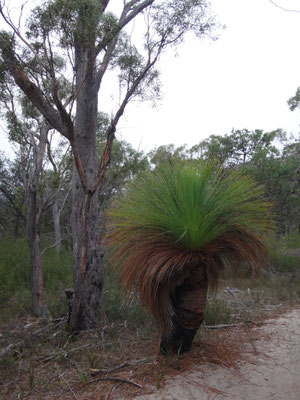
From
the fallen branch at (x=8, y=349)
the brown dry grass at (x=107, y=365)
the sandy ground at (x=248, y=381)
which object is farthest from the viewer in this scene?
the fallen branch at (x=8, y=349)

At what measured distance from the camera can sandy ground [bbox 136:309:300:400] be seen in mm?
2592

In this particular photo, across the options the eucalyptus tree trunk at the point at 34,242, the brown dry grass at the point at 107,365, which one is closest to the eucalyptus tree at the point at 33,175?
the eucalyptus tree trunk at the point at 34,242

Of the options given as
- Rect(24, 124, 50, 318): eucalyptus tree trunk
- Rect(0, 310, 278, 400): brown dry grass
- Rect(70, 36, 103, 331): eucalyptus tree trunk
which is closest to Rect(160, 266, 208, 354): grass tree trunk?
Rect(0, 310, 278, 400): brown dry grass

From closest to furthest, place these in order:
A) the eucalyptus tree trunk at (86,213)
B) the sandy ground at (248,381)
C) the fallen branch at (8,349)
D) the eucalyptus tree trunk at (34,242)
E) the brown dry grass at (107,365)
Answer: the sandy ground at (248,381) → the brown dry grass at (107,365) → the fallen branch at (8,349) → the eucalyptus tree trunk at (86,213) → the eucalyptus tree trunk at (34,242)

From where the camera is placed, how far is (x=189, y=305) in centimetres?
298

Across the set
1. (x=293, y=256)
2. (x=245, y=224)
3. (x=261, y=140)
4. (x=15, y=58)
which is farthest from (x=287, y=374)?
(x=261, y=140)

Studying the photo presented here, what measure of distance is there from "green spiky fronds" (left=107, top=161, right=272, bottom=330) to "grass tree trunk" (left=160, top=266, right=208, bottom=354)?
0.24 feet

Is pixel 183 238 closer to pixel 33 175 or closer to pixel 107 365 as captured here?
pixel 107 365

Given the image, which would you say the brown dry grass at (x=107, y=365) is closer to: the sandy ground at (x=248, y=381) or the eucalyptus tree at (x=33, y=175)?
the sandy ground at (x=248, y=381)

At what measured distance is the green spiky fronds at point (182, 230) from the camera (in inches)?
112

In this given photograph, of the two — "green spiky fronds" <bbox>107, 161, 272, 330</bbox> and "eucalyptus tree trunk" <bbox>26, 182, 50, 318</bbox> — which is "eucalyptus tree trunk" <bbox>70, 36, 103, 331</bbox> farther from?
"eucalyptus tree trunk" <bbox>26, 182, 50, 318</bbox>

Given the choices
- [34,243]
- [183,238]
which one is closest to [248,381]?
[183,238]

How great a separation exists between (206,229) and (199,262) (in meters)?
0.31

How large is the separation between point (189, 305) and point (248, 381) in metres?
0.76
